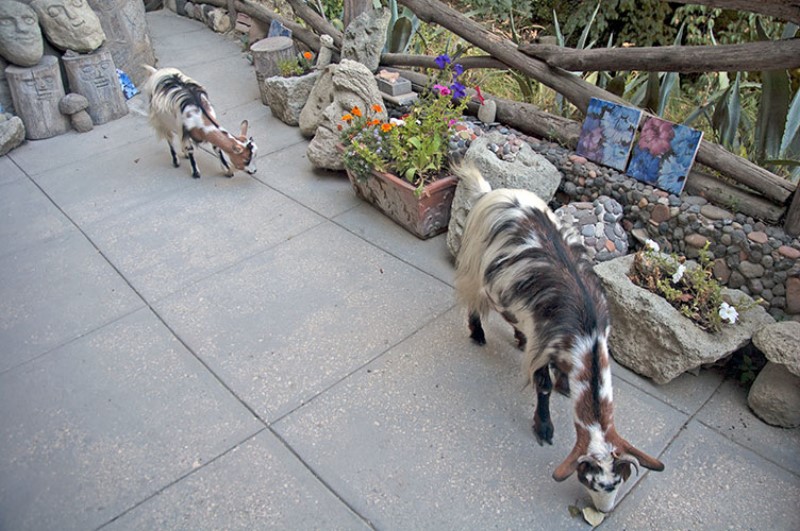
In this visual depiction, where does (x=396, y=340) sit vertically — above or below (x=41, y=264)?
above

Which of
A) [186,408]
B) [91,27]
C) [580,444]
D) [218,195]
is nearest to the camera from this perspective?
[580,444]

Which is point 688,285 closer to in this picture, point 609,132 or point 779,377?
point 779,377

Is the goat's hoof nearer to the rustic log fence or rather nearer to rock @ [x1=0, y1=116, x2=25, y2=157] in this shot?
the rustic log fence

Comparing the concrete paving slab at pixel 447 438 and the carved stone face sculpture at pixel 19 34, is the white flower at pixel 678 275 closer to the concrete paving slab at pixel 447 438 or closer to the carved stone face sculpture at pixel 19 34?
the concrete paving slab at pixel 447 438

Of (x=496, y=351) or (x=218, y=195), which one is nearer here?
(x=496, y=351)

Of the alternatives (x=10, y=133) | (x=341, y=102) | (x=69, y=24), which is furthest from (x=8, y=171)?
(x=341, y=102)

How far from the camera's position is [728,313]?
3.25 metres

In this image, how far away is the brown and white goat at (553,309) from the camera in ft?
8.33

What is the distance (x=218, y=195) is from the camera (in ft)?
17.6

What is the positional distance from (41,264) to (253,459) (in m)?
2.74

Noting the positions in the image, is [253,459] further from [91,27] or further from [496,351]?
[91,27]

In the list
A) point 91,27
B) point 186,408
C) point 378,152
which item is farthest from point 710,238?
point 91,27

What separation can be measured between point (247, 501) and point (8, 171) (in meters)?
4.92

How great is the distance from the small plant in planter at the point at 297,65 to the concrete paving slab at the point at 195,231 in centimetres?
176
